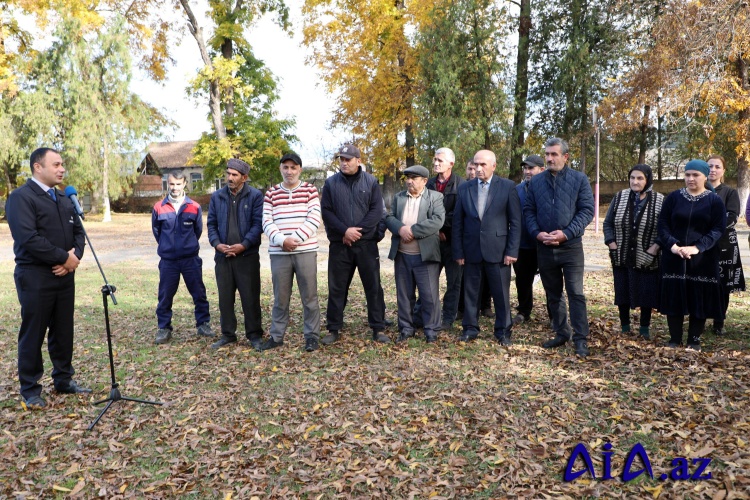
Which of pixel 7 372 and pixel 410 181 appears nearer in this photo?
pixel 7 372

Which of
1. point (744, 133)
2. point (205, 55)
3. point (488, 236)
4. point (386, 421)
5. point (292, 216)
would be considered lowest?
point (386, 421)

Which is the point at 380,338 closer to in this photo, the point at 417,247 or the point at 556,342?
the point at 417,247

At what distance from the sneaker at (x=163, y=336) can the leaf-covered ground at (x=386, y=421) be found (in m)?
0.24

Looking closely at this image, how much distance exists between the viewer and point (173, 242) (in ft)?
23.0

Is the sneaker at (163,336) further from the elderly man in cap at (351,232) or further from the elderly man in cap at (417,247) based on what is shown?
the elderly man in cap at (417,247)

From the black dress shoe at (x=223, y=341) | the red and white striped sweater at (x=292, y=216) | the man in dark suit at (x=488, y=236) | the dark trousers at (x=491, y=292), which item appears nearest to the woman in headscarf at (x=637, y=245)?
the man in dark suit at (x=488, y=236)

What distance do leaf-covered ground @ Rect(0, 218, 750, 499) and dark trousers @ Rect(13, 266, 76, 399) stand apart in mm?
313

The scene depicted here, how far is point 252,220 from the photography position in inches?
260

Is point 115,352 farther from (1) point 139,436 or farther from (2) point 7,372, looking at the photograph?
(1) point 139,436

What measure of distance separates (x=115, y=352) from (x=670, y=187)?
33.1m

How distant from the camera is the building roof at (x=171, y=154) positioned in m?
58.2

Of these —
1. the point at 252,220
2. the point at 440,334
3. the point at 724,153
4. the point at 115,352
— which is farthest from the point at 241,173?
the point at 724,153

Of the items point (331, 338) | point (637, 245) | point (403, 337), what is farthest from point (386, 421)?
point (637, 245)

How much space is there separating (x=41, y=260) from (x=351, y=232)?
3.00 m
